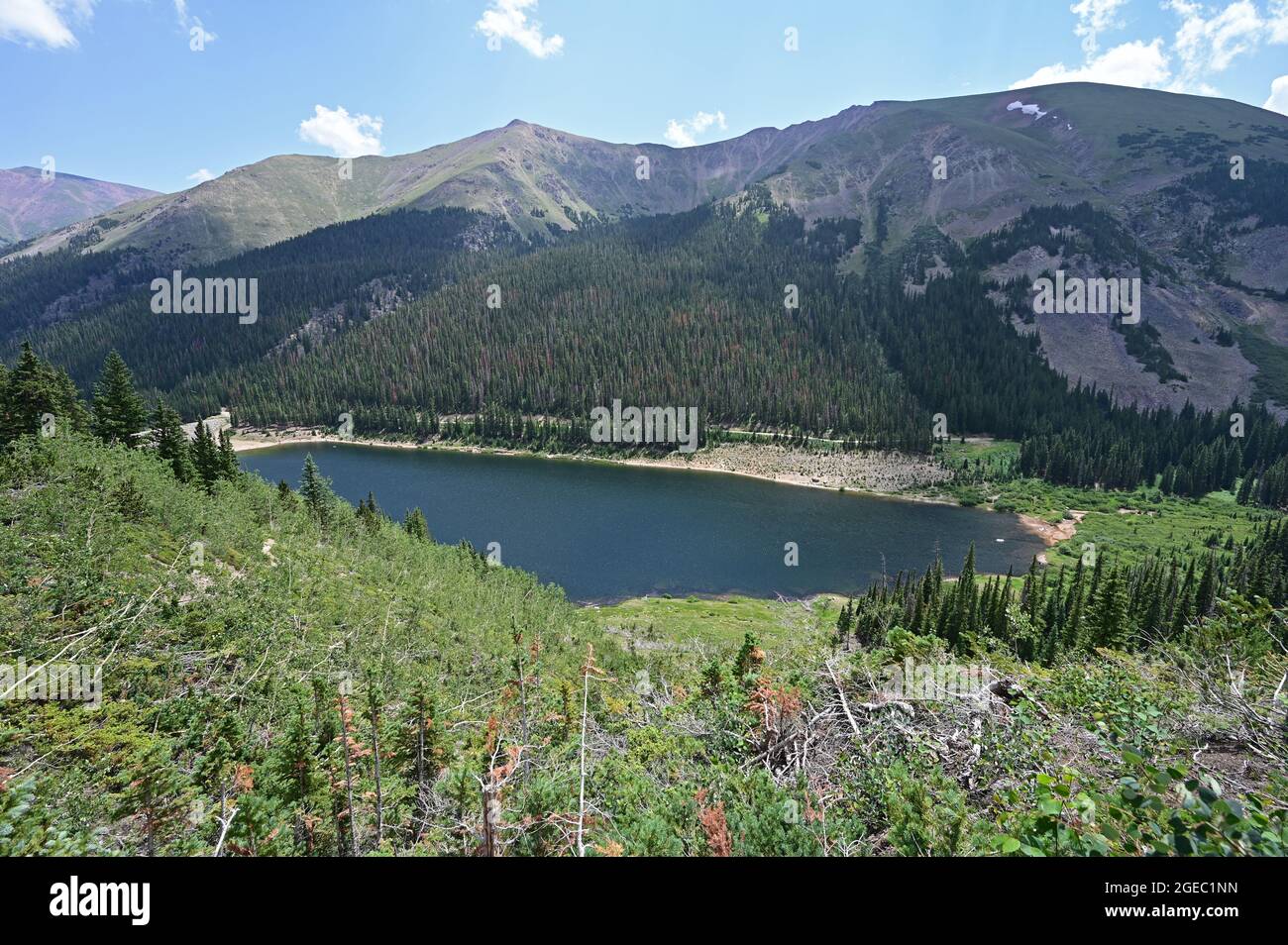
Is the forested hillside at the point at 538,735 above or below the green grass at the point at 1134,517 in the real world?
above

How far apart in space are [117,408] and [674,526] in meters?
61.9

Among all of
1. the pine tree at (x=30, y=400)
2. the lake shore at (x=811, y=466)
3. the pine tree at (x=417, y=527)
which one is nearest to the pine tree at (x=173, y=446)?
the pine tree at (x=30, y=400)

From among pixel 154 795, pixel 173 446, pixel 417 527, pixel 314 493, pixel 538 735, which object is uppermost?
pixel 173 446

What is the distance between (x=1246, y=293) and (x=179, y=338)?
336 metres

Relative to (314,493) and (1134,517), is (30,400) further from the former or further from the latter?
(1134,517)

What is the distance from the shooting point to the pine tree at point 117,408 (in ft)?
117

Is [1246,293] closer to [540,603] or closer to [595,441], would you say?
[595,441]

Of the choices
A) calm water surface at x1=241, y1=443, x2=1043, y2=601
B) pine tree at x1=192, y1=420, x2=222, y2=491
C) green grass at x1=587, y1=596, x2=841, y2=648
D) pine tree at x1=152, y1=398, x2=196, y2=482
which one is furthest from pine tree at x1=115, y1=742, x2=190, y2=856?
calm water surface at x1=241, y1=443, x2=1043, y2=601

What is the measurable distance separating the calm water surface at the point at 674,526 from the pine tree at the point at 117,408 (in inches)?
1544

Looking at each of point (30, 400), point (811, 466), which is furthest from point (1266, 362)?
point (30, 400)

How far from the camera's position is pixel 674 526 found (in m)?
83.6

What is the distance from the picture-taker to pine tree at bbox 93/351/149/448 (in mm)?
35625

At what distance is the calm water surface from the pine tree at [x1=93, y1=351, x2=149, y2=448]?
3922 cm

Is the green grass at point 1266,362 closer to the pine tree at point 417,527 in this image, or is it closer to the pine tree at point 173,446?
the pine tree at point 417,527
